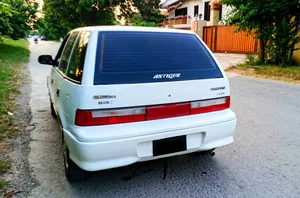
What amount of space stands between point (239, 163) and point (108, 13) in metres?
24.8

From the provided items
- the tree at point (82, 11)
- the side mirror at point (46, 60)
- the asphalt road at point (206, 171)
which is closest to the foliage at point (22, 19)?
the tree at point (82, 11)

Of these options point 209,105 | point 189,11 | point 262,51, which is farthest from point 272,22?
point 189,11

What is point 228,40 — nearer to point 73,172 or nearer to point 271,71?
point 271,71

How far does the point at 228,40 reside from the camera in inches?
709

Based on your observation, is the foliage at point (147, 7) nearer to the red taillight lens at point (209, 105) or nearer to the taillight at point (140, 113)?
the red taillight lens at point (209, 105)

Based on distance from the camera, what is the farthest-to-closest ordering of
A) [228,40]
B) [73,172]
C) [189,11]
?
[189,11] < [228,40] < [73,172]

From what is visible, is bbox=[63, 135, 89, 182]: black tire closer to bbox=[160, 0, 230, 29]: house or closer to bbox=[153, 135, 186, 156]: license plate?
bbox=[153, 135, 186, 156]: license plate

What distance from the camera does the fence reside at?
53.6ft

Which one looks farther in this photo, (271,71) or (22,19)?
(22,19)

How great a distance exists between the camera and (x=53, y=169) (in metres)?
3.24

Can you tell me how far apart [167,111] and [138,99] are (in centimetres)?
32

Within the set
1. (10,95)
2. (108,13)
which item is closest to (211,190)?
(10,95)

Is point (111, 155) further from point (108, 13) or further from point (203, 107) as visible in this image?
point (108, 13)

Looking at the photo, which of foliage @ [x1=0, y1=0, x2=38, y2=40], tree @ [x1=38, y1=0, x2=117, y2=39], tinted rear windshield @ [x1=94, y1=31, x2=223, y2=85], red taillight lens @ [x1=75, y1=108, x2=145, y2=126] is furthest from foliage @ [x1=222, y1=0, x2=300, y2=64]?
foliage @ [x1=0, y1=0, x2=38, y2=40]
